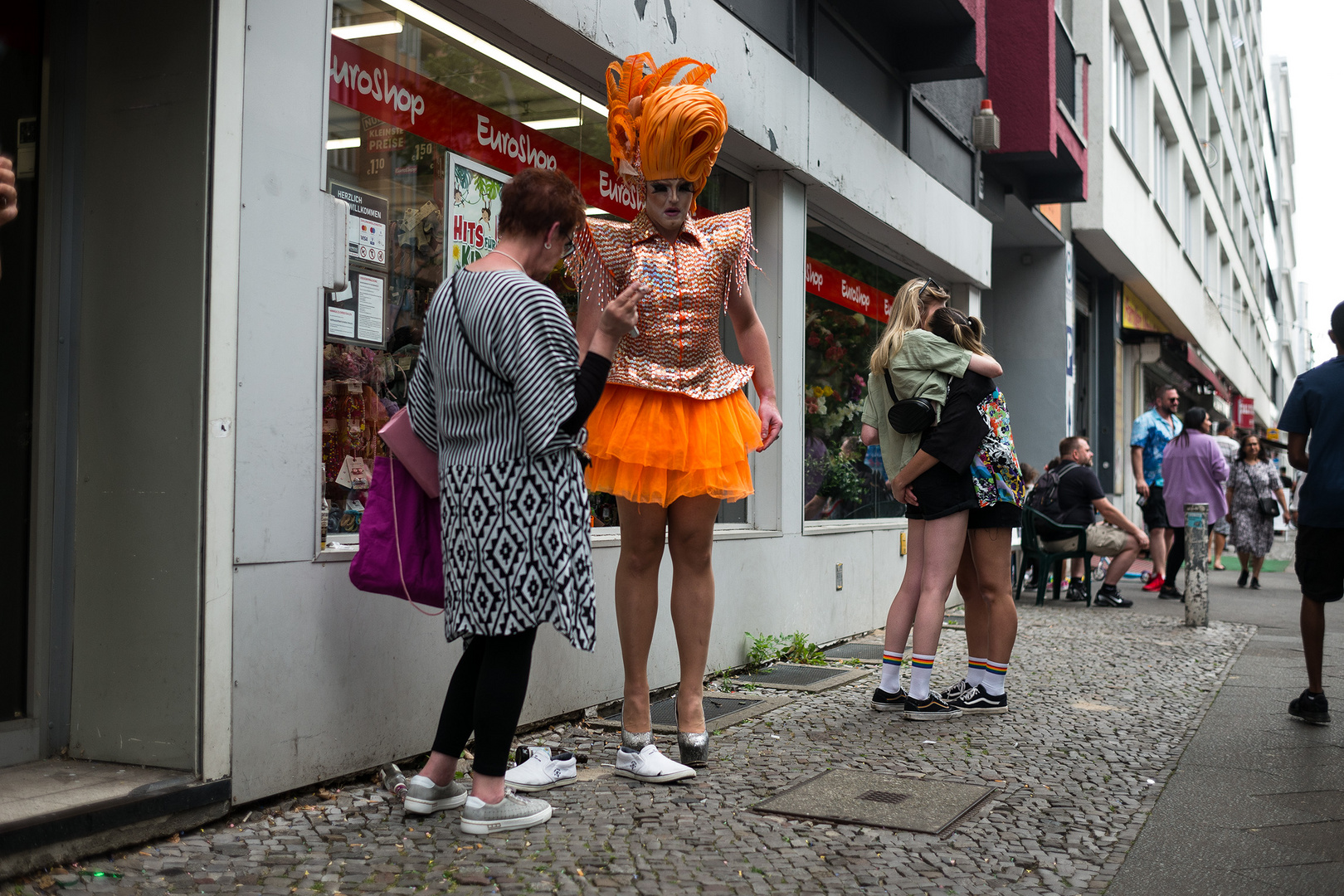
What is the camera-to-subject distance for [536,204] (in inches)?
135

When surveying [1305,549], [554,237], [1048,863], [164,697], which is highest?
[554,237]

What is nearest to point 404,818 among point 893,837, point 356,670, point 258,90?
point 356,670

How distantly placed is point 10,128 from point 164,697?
1656 millimetres

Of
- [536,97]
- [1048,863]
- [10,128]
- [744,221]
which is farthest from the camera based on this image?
[536,97]

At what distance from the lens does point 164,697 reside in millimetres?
3404

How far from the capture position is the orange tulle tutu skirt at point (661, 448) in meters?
4.04

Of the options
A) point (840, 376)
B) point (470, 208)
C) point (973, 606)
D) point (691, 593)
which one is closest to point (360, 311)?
point (470, 208)

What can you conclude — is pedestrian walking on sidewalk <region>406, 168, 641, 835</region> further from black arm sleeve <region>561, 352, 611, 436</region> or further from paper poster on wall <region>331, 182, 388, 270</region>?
paper poster on wall <region>331, 182, 388, 270</region>

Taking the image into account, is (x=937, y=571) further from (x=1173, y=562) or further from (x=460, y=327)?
(x=1173, y=562)

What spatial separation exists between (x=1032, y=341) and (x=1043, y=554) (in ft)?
18.0

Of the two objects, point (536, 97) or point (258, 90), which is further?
point (536, 97)

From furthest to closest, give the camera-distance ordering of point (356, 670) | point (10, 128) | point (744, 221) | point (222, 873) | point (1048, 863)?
point (744, 221) < point (356, 670) < point (10, 128) < point (1048, 863) < point (222, 873)

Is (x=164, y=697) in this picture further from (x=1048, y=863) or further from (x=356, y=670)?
(x=1048, y=863)

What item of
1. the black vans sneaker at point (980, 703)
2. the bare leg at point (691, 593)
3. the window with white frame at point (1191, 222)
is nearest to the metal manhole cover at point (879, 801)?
the bare leg at point (691, 593)
